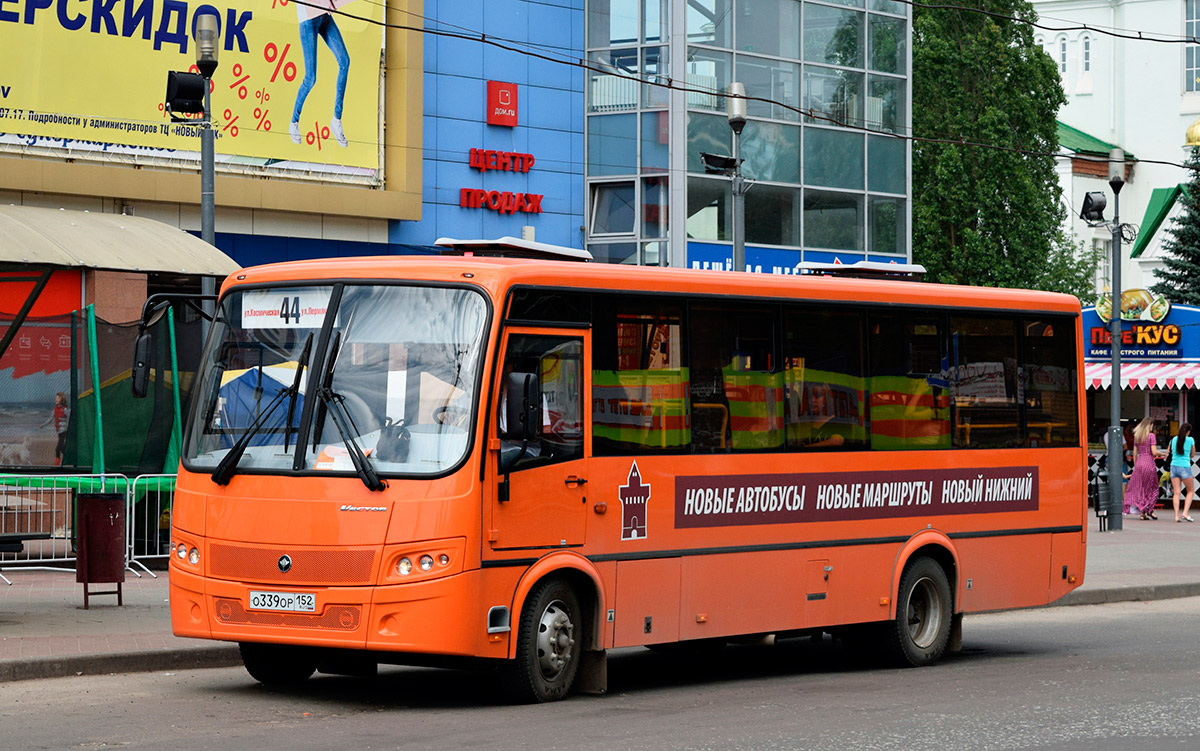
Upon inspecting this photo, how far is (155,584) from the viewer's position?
663 inches

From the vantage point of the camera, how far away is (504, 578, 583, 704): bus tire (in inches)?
406

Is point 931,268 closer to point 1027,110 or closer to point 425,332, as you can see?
point 1027,110

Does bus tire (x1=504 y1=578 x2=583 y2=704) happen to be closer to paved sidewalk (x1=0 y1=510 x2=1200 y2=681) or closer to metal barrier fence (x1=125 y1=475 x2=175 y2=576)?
paved sidewalk (x1=0 y1=510 x2=1200 y2=681)

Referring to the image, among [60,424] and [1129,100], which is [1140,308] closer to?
[60,424]

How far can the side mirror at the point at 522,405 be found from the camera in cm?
1011

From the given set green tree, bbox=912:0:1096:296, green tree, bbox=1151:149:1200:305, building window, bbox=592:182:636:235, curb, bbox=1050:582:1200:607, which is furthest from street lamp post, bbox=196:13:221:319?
green tree, bbox=912:0:1096:296

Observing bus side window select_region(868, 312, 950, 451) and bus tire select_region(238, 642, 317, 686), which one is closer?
bus tire select_region(238, 642, 317, 686)

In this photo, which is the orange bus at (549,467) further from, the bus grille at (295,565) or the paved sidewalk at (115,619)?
the paved sidewalk at (115,619)

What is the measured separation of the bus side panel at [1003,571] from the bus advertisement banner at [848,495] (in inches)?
10.9

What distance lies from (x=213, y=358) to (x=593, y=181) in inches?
917

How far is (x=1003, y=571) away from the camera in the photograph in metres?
13.8

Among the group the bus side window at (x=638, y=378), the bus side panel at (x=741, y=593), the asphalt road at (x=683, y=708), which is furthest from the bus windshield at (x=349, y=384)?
the bus side panel at (x=741, y=593)

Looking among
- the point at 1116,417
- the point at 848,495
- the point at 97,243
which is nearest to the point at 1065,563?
the point at 848,495

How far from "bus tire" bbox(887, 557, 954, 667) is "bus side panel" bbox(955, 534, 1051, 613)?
23 cm
